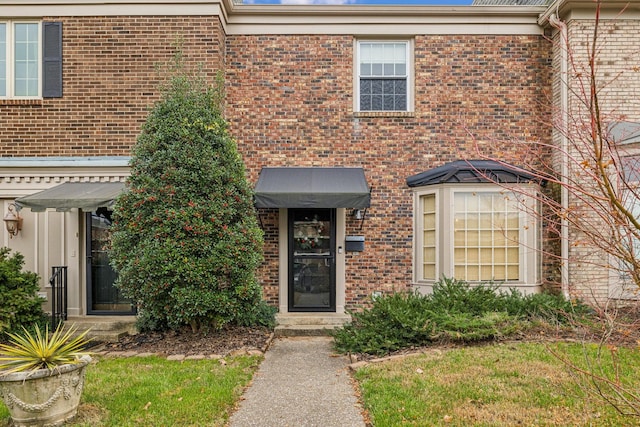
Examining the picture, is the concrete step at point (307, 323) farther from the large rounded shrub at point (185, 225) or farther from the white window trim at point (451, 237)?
the white window trim at point (451, 237)

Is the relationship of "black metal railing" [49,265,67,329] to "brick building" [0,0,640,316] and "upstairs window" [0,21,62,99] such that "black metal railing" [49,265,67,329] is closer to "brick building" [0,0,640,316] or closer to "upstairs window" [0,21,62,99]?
"brick building" [0,0,640,316]

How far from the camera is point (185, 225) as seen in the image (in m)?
7.04

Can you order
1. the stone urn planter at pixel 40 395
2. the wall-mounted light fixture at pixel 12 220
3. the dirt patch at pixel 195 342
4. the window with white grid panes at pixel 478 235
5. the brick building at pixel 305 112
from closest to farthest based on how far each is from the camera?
the stone urn planter at pixel 40 395, the dirt patch at pixel 195 342, the wall-mounted light fixture at pixel 12 220, the window with white grid panes at pixel 478 235, the brick building at pixel 305 112

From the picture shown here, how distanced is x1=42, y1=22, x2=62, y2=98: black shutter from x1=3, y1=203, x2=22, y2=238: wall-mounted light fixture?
2.16 m

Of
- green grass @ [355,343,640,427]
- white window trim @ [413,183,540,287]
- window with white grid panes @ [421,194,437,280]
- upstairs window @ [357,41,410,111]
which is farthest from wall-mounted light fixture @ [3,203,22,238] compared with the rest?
white window trim @ [413,183,540,287]

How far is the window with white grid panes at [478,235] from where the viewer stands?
8.75m

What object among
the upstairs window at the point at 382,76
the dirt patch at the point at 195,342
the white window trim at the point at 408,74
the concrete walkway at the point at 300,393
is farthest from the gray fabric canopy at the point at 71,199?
the upstairs window at the point at 382,76

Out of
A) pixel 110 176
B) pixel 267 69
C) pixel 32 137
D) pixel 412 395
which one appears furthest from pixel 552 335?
pixel 32 137

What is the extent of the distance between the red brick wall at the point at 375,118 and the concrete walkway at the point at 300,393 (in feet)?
12.8

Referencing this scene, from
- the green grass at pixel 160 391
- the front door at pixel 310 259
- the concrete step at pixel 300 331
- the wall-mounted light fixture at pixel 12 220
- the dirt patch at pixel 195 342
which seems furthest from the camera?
the front door at pixel 310 259

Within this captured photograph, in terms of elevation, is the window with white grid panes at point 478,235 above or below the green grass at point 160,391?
above

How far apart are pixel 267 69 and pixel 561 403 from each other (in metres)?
7.59

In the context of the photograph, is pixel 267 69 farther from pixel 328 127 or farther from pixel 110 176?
pixel 110 176

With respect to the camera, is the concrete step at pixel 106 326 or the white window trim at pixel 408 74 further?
the white window trim at pixel 408 74
